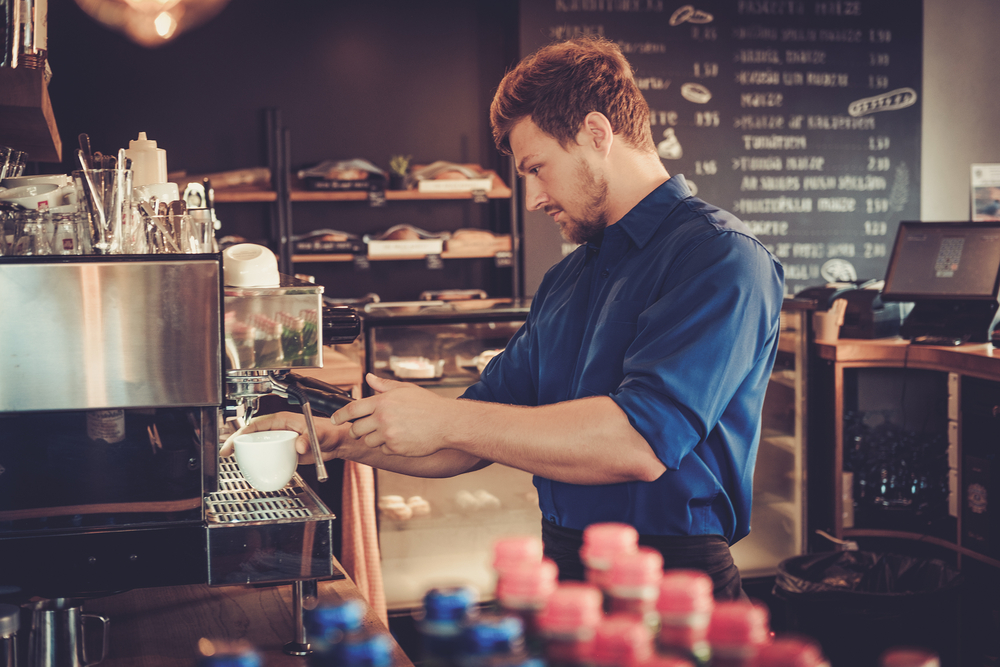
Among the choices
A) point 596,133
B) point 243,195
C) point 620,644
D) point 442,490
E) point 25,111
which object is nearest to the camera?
point 620,644

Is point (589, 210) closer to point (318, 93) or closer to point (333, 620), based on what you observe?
point (333, 620)

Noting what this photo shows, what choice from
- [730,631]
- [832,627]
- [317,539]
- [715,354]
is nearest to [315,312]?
[317,539]

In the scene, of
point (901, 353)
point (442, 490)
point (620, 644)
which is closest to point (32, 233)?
point (620, 644)

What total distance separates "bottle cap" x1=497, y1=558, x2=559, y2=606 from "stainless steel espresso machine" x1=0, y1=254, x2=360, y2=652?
0.66 m

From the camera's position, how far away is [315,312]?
1239mm

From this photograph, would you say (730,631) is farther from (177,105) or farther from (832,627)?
(177,105)

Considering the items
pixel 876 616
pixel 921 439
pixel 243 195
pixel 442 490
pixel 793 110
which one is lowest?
pixel 876 616

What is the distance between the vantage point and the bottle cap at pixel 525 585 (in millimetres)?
606

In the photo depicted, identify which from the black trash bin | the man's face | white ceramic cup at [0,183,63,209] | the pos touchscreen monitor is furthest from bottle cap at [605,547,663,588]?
the pos touchscreen monitor

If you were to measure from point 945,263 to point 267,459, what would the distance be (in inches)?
104

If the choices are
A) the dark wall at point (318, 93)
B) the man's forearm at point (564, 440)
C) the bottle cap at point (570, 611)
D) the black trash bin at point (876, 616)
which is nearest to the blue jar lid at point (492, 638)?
the bottle cap at point (570, 611)

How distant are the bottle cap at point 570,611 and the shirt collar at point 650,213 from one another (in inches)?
35.2

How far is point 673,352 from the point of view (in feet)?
3.88

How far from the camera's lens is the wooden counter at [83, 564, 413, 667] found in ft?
4.13
